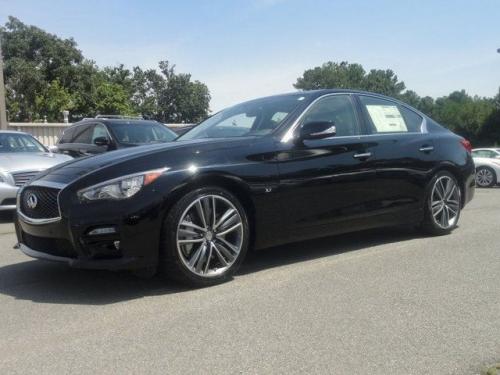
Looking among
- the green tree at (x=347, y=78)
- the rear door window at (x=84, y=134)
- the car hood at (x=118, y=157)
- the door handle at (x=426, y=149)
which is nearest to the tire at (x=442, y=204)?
the door handle at (x=426, y=149)

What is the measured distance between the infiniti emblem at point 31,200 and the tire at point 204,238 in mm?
1031

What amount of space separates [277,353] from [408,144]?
340cm

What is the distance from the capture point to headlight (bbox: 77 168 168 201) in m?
3.98

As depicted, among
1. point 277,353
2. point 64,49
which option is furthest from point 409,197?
point 64,49

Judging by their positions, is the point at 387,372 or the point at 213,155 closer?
the point at 387,372

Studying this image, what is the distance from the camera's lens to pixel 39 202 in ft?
14.0

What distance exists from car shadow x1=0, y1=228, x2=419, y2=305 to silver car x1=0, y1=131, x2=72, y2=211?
291cm

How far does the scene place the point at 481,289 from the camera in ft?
13.8

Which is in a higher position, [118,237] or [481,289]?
[118,237]

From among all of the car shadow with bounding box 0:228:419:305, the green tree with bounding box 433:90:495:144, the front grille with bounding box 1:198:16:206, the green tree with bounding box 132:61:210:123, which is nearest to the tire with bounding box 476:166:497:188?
the car shadow with bounding box 0:228:419:305

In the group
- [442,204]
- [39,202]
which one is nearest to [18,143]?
[39,202]

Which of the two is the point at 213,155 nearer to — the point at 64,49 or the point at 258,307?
the point at 258,307

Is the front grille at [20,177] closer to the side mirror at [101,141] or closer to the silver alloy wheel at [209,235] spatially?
the side mirror at [101,141]

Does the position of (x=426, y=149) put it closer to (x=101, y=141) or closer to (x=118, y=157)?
(x=118, y=157)
